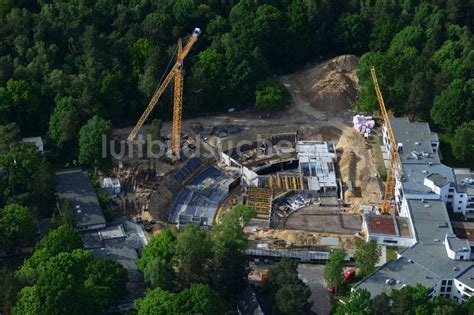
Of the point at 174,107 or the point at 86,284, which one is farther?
the point at 174,107

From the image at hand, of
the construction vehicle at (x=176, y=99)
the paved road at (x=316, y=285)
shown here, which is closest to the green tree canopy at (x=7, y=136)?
the construction vehicle at (x=176, y=99)

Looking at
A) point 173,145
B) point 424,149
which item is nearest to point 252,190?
point 173,145

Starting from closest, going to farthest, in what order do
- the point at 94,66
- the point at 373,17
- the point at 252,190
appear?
the point at 252,190 < the point at 94,66 < the point at 373,17

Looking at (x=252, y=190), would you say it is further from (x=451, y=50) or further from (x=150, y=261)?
(x=451, y=50)

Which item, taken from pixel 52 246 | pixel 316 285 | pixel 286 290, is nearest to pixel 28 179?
pixel 52 246

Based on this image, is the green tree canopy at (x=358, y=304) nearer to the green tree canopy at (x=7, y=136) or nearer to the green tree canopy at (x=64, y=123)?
the green tree canopy at (x=64, y=123)

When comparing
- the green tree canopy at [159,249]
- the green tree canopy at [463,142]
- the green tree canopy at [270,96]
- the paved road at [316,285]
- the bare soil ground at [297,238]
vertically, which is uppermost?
the green tree canopy at [270,96]
